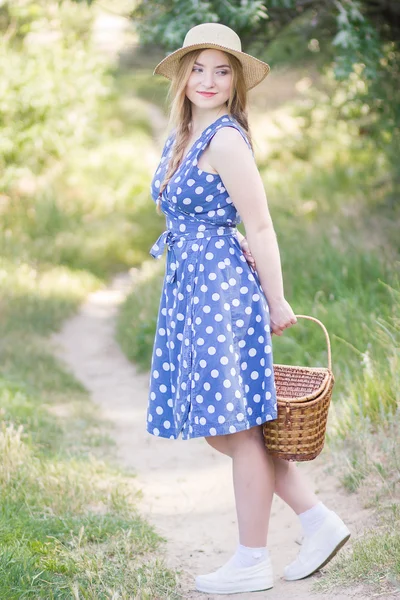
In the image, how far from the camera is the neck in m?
3.05

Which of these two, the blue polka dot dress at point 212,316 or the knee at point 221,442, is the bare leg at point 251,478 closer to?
the knee at point 221,442

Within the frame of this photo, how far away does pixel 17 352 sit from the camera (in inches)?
250

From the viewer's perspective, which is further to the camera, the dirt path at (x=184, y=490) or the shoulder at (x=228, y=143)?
the dirt path at (x=184, y=490)

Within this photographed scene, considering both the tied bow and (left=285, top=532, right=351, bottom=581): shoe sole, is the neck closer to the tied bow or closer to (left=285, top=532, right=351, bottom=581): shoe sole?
the tied bow

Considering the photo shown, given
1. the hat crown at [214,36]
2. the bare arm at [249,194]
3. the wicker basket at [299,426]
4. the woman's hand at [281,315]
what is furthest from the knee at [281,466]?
the hat crown at [214,36]

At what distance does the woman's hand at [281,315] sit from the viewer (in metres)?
3.04

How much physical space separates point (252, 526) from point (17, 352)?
12.0ft

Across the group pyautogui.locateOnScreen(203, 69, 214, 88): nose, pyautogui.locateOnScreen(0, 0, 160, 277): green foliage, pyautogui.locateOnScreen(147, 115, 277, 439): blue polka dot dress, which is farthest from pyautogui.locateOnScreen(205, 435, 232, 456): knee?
pyautogui.locateOnScreen(0, 0, 160, 277): green foliage

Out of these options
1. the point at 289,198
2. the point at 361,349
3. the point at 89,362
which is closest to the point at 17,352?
the point at 89,362

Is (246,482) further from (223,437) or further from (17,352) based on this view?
(17,352)

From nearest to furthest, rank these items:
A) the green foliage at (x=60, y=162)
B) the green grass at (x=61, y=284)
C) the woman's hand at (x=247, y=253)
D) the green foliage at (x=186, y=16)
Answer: the woman's hand at (x=247, y=253)
the green grass at (x=61, y=284)
the green foliage at (x=186, y=16)
the green foliage at (x=60, y=162)

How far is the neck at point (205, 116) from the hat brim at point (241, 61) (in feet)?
0.57

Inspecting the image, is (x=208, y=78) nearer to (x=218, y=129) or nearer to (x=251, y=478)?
(x=218, y=129)

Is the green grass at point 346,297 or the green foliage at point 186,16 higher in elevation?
the green foliage at point 186,16
